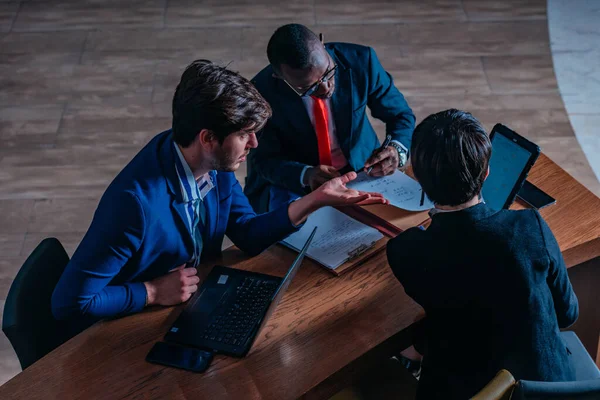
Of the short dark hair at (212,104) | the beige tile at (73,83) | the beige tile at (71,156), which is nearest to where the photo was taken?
the short dark hair at (212,104)

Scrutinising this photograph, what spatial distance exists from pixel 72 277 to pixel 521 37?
3.54 meters

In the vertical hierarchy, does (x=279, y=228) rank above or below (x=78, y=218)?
above

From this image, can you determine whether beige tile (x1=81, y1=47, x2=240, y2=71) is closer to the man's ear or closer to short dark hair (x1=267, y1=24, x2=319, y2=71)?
short dark hair (x1=267, y1=24, x2=319, y2=71)

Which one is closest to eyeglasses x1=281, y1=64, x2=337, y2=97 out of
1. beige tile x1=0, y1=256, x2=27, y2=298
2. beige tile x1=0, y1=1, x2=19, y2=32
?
beige tile x1=0, y1=256, x2=27, y2=298

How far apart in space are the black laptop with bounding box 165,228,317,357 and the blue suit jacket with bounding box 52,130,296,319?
0.13 meters

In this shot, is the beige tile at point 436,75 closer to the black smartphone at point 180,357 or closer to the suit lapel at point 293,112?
the suit lapel at point 293,112

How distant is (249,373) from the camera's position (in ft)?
5.98

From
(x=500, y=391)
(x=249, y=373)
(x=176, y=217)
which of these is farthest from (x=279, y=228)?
(x=500, y=391)

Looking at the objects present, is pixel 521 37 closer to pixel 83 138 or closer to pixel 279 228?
pixel 83 138

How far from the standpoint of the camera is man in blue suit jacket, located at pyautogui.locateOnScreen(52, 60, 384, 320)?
1.92m

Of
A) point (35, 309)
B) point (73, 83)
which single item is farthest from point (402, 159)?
point (73, 83)

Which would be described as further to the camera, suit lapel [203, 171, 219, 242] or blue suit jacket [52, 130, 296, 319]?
suit lapel [203, 171, 219, 242]

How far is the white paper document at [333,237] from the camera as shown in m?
2.14

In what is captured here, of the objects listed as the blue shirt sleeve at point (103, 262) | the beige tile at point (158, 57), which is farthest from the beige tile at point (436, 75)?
the blue shirt sleeve at point (103, 262)
